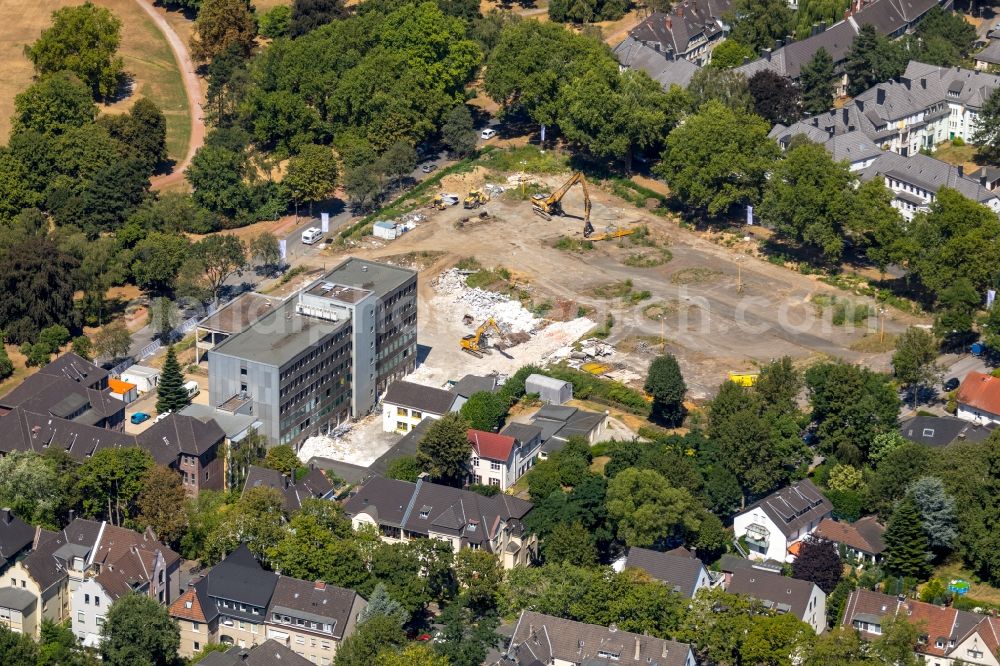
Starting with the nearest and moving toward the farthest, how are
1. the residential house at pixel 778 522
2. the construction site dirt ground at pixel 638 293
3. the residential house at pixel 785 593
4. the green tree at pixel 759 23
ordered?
the residential house at pixel 785 593 < the residential house at pixel 778 522 < the construction site dirt ground at pixel 638 293 < the green tree at pixel 759 23

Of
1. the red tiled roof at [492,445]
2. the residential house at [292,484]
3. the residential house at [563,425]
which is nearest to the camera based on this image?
the residential house at [292,484]

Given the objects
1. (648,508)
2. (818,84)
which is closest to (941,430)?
(648,508)

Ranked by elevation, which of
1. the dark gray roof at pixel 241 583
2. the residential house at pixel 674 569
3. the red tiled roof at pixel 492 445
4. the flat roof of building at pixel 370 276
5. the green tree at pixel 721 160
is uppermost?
the green tree at pixel 721 160

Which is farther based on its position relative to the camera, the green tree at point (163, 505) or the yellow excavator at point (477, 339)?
the yellow excavator at point (477, 339)

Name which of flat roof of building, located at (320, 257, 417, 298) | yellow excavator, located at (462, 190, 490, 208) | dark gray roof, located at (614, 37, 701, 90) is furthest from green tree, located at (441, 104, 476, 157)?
flat roof of building, located at (320, 257, 417, 298)

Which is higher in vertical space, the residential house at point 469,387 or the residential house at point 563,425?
the residential house at point 563,425

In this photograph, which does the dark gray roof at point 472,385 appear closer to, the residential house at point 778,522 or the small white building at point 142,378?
the small white building at point 142,378

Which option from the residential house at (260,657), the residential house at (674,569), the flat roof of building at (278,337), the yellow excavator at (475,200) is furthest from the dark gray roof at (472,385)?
the yellow excavator at (475,200)
